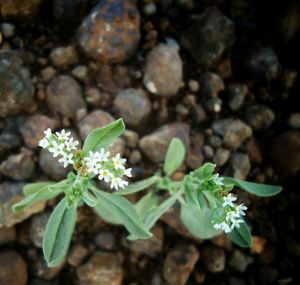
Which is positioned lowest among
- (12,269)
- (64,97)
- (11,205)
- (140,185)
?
(12,269)

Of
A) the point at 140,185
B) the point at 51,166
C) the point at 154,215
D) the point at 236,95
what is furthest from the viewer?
the point at 236,95

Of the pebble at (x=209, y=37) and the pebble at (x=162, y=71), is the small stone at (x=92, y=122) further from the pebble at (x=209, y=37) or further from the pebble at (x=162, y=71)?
the pebble at (x=209, y=37)

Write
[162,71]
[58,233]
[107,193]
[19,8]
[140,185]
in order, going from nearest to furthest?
[58,233]
[107,193]
[140,185]
[19,8]
[162,71]

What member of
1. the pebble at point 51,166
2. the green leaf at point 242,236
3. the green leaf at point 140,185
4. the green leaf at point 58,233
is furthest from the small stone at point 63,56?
the green leaf at point 242,236

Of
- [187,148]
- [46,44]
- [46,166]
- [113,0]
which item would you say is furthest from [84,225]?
[113,0]

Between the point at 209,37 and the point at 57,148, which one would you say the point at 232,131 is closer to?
the point at 209,37

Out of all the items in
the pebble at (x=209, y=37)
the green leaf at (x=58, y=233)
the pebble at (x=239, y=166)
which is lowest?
the pebble at (x=239, y=166)

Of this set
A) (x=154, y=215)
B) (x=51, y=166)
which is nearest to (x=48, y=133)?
(x=51, y=166)
